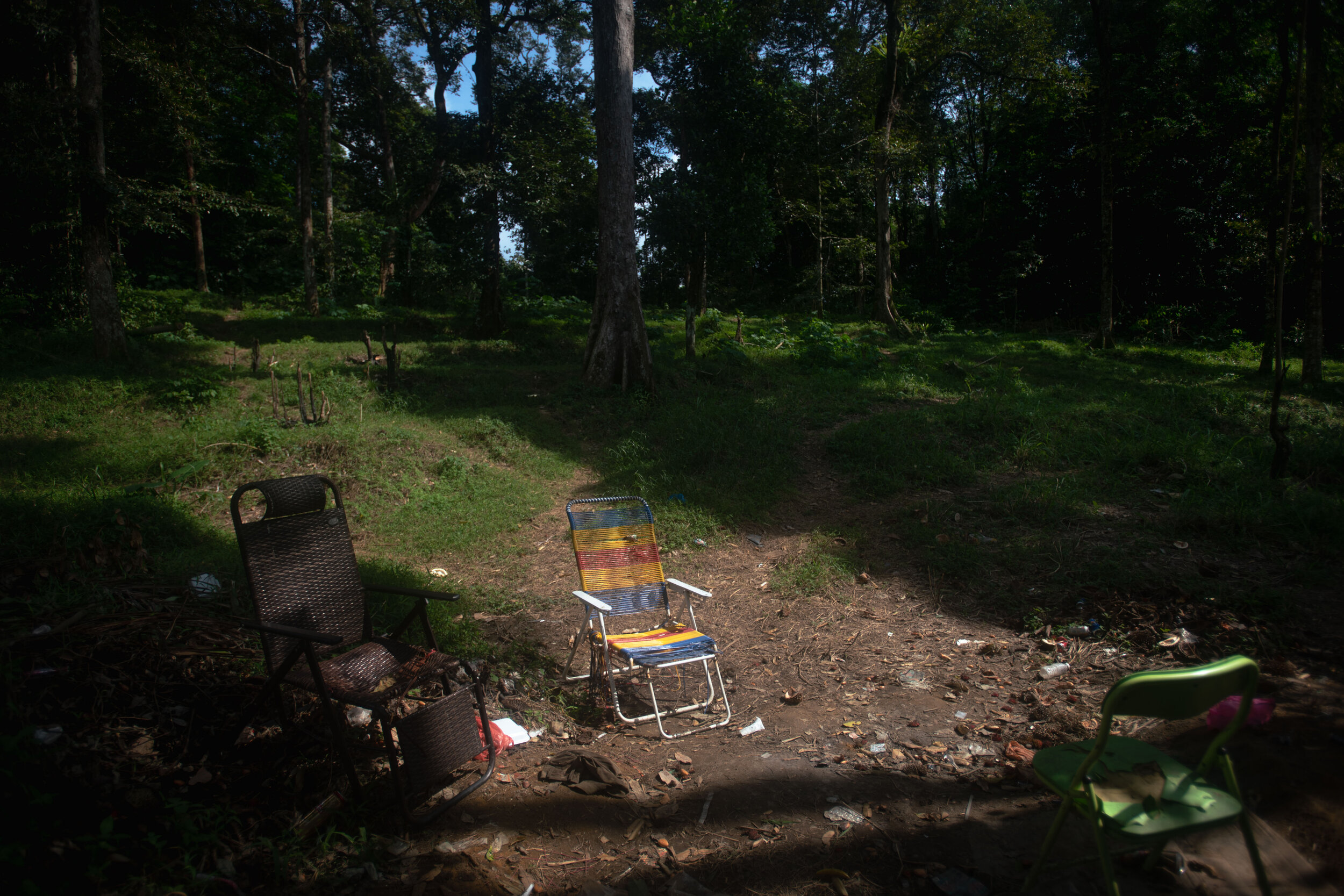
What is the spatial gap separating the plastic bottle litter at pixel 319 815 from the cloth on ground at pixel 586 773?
866 mm

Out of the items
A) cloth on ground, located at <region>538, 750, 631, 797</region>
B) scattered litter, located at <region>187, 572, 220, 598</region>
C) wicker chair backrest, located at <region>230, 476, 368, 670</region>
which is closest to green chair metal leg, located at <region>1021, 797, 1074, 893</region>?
cloth on ground, located at <region>538, 750, 631, 797</region>

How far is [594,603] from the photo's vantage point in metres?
3.95

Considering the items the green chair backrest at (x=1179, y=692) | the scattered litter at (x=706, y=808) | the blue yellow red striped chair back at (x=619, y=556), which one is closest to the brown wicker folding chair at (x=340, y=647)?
the scattered litter at (x=706, y=808)

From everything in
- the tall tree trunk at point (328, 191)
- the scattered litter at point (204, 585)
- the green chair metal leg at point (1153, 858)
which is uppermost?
the tall tree trunk at point (328, 191)

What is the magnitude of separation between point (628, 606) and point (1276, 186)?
28.7 ft

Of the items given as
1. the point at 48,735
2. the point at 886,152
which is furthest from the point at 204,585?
the point at 886,152

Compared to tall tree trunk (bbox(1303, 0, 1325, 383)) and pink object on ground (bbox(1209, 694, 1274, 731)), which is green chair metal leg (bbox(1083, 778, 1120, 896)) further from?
tall tree trunk (bbox(1303, 0, 1325, 383))

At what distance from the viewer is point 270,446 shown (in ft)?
24.0

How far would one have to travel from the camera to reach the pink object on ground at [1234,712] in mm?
2921

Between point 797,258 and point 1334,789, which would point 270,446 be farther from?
point 797,258

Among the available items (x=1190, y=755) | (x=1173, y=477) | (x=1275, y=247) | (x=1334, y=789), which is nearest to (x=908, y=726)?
(x=1190, y=755)

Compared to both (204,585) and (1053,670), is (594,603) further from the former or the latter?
(1053,670)

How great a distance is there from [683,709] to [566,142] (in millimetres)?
13586

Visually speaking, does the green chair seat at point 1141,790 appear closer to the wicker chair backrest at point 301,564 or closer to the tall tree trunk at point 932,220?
the wicker chair backrest at point 301,564
